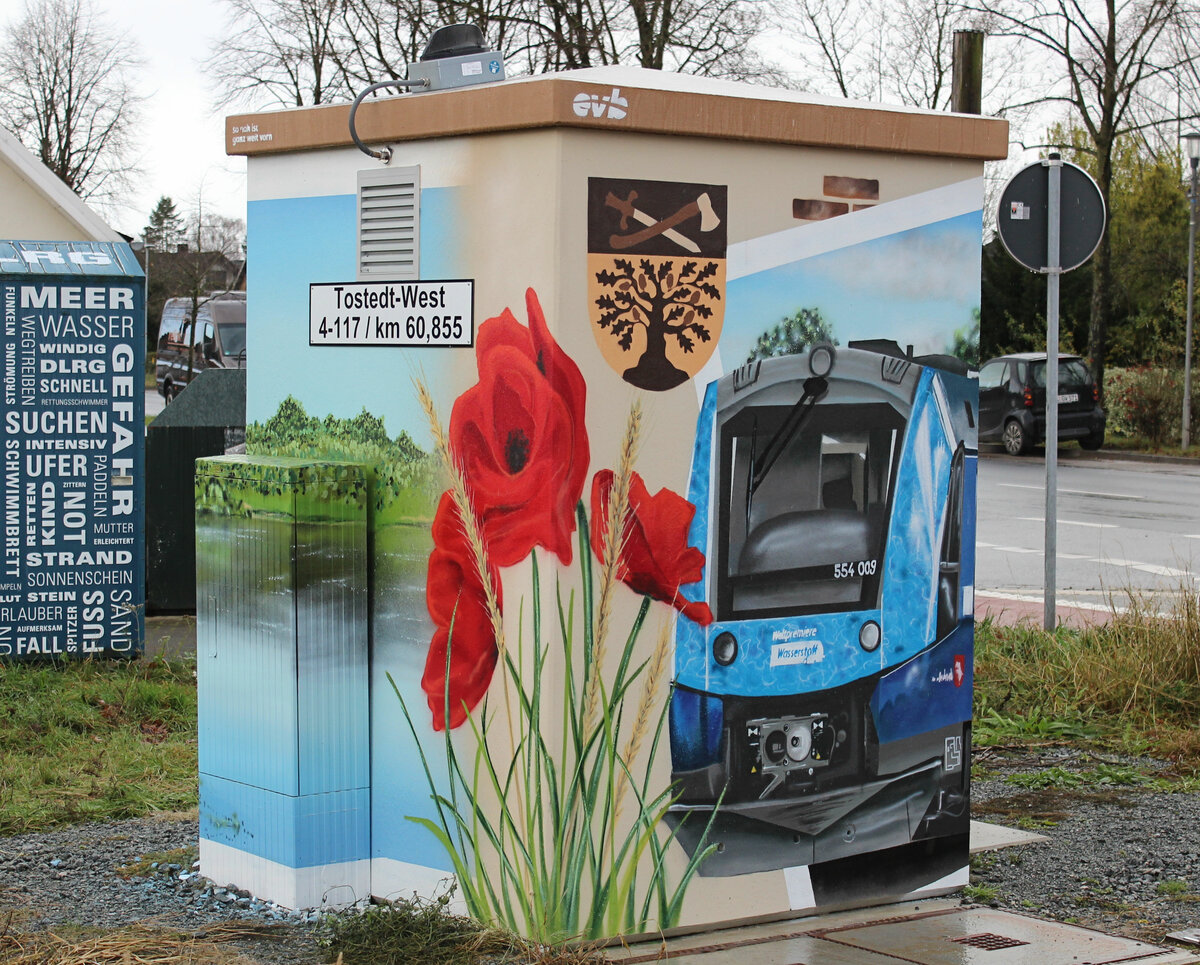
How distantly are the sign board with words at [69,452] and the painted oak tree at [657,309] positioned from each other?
5.19m

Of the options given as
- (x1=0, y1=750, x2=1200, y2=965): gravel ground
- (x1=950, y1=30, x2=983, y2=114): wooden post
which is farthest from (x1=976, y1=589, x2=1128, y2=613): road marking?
(x1=0, y1=750, x2=1200, y2=965): gravel ground

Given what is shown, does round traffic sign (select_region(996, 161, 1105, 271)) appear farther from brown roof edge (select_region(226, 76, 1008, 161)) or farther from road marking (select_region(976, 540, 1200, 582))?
road marking (select_region(976, 540, 1200, 582))

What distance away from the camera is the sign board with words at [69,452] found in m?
8.64

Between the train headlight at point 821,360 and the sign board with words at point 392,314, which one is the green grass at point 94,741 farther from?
the train headlight at point 821,360

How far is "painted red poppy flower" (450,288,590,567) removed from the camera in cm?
411

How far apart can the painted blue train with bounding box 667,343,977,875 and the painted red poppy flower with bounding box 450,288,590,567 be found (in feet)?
1.31

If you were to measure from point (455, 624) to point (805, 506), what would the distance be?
1.04 meters

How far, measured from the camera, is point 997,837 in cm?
565

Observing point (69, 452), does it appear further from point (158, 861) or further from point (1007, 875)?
point (1007, 875)

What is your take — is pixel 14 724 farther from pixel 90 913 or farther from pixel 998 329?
pixel 998 329

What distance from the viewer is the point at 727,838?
4.43 m

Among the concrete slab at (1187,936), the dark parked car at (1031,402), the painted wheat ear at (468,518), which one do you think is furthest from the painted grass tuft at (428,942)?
the dark parked car at (1031,402)

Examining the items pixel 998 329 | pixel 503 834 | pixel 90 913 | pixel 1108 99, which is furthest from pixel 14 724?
pixel 998 329

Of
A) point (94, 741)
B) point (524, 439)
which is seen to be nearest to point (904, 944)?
point (524, 439)
